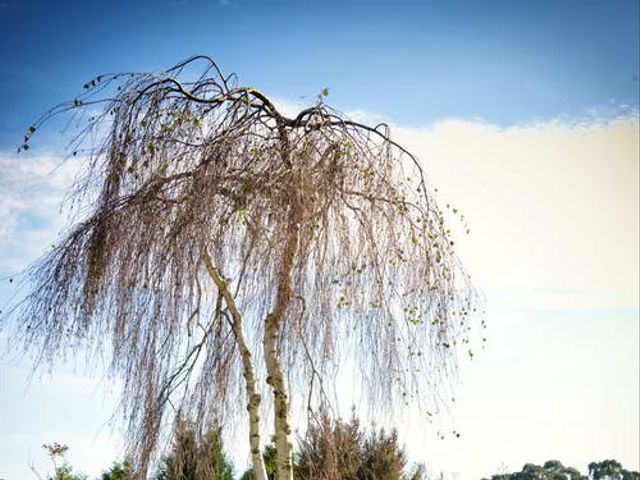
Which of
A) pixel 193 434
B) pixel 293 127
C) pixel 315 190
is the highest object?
pixel 293 127

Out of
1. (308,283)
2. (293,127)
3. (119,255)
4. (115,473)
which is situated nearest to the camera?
(308,283)

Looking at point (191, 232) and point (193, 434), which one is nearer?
point (191, 232)

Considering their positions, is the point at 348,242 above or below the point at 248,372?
above

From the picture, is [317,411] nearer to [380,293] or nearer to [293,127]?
[380,293]

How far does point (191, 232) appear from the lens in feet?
13.9

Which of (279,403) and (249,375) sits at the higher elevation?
(249,375)

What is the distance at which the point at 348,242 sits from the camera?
4281 millimetres

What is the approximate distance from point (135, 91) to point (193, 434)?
2.17 m

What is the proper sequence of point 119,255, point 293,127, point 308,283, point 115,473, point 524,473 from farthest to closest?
point 524,473 < point 115,473 < point 293,127 < point 119,255 < point 308,283

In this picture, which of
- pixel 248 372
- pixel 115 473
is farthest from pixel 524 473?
pixel 248 372

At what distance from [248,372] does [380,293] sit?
111 centimetres

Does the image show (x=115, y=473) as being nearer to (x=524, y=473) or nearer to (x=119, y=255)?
(x=119, y=255)

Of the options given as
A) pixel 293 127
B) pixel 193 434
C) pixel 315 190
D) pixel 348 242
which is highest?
pixel 293 127

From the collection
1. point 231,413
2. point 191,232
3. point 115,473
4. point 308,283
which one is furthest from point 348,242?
point 115,473
